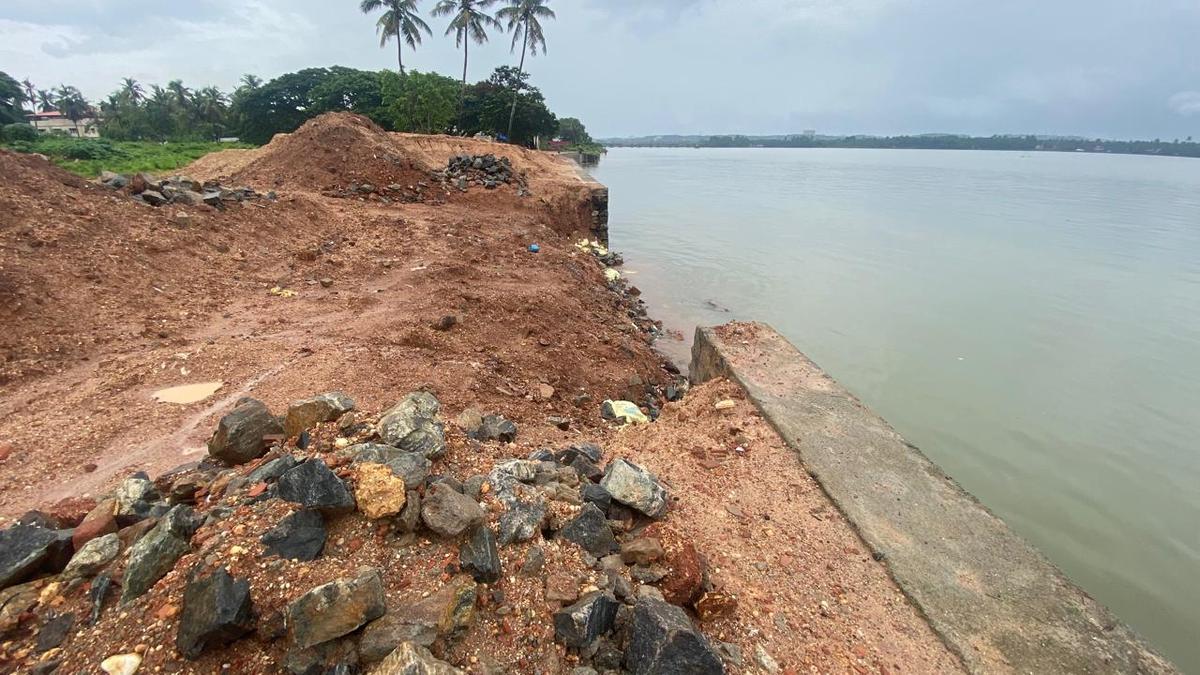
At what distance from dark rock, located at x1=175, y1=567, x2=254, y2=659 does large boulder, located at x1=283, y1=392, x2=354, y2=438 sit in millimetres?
1340

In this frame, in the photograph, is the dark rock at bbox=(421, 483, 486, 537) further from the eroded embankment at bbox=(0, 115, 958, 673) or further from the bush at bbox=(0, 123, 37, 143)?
the bush at bbox=(0, 123, 37, 143)

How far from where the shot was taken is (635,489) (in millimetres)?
2904

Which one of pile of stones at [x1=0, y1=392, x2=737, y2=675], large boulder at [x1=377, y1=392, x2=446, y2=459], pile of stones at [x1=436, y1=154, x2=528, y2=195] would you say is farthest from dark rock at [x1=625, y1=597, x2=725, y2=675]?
pile of stones at [x1=436, y1=154, x2=528, y2=195]

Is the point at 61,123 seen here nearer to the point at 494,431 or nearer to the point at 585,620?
the point at 494,431

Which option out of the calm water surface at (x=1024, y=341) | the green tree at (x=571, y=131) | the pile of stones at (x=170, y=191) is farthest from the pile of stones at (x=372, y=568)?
the green tree at (x=571, y=131)

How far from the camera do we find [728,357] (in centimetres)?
546

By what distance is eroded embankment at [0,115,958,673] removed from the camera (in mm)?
1952

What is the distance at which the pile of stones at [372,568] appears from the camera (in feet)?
6.09

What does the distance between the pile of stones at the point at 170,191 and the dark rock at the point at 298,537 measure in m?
8.45

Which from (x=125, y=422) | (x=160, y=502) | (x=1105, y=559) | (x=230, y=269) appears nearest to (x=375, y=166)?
(x=230, y=269)

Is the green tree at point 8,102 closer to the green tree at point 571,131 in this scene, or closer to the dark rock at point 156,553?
the dark rock at point 156,553

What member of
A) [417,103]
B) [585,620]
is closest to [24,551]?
[585,620]

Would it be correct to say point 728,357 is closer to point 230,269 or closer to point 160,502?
point 160,502

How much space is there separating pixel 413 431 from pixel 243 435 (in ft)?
3.53
